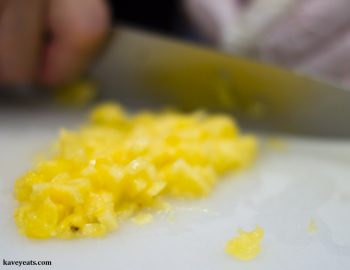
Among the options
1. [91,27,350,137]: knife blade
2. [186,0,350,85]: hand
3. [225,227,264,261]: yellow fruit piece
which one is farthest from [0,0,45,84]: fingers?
[225,227,264,261]: yellow fruit piece

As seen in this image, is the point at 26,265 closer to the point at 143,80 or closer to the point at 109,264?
the point at 109,264

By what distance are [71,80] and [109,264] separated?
551 millimetres

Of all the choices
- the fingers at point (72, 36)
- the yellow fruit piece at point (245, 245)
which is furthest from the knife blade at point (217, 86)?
the yellow fruit piece at point (245, 245)

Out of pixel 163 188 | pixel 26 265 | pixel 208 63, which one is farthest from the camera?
pixel 208 63

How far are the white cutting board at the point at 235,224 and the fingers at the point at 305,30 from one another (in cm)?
20

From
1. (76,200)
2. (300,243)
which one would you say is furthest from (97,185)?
(300,243)

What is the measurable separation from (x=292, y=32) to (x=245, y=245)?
48 cm

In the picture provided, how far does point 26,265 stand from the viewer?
0.56 m

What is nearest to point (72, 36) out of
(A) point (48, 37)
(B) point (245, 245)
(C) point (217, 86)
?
(A) point (48, 37)

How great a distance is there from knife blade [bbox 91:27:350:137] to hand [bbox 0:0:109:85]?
0.18ft

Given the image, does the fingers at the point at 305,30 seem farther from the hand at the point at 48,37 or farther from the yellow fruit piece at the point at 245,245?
the yellow fruit piece at the point at 245,245

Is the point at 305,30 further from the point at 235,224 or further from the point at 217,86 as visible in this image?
the point at 235,224

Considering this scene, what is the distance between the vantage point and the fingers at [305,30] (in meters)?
0.92

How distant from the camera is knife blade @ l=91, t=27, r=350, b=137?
2.98 ft
